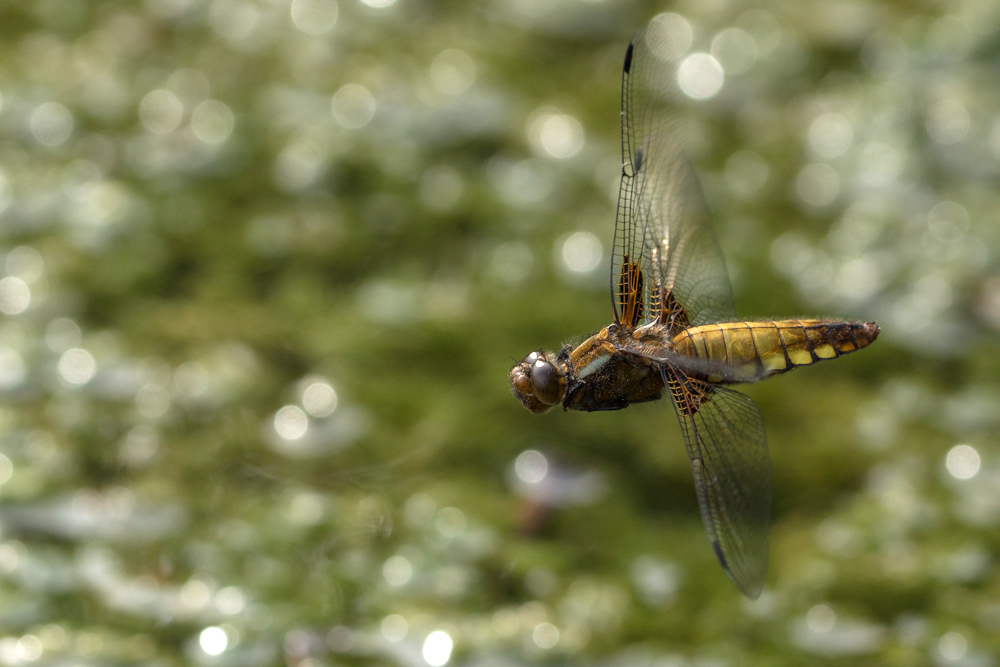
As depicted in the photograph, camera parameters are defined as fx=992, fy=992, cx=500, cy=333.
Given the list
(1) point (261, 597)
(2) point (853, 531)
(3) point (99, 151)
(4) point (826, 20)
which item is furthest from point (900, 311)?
(3) point (99, 151)

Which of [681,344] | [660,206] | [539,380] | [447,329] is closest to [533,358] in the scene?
[539,380]

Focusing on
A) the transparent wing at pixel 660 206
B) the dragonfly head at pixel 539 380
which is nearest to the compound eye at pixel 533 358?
the dragonfly head at pixel 539 380

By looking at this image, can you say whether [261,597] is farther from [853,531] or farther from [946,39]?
[946,39]

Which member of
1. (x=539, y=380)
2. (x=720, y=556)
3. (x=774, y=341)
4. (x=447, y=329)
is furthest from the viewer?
(x=447, y=329)

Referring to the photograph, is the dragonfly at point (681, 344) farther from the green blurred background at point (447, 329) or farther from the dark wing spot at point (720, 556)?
the green blurred background at point (447, 329)

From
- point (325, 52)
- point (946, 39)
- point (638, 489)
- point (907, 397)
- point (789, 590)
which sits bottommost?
point (789, 590)

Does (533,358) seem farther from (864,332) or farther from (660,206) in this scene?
(864,332)
